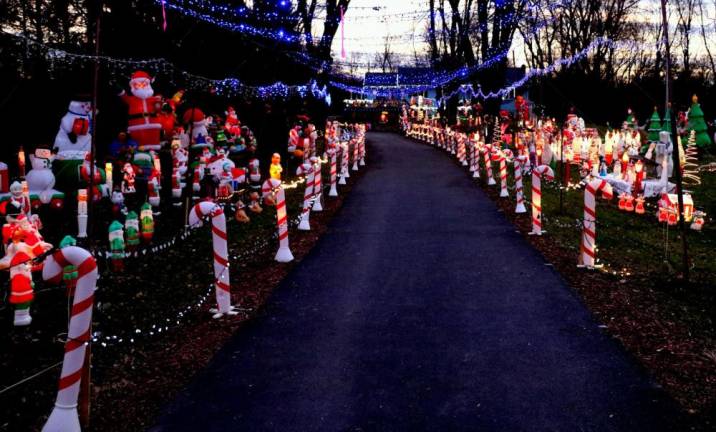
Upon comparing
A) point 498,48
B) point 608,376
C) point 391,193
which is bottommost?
point 608,376

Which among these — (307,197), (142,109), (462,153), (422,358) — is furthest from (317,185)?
(462,153)

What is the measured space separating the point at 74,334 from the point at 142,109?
912 cm

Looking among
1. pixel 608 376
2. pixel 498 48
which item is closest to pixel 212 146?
pixel 608 376

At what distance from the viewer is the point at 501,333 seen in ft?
21.5

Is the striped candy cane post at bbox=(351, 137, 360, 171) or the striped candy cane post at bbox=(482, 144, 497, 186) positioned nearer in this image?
the striped candy cane post at bbox=(482, 144, 497, 186)

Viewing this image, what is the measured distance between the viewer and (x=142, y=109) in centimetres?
1277

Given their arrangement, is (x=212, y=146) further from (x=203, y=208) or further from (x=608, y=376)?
(x=608, y=376)

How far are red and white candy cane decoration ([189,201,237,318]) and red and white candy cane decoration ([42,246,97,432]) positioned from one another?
108 inches

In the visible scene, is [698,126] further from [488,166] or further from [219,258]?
[219,258]

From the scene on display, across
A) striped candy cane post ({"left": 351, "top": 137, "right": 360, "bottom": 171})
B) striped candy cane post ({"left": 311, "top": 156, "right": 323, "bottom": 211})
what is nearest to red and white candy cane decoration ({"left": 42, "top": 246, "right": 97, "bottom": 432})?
striped candy cane post ({"left": 311, "top": 156, "right": 323, "bottom": 211})

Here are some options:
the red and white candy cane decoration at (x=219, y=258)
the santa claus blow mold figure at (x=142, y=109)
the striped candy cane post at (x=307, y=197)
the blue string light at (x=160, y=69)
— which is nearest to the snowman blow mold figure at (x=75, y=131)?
the blue string light at (x=160, y=69)

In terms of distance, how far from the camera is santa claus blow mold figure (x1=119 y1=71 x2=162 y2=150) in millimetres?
12594

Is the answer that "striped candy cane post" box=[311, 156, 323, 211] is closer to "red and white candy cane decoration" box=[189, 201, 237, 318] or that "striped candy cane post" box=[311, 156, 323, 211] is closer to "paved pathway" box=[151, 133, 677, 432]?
"paved pathway" box=[151, 133, 677, 432]

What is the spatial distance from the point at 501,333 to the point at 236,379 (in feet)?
9.27
